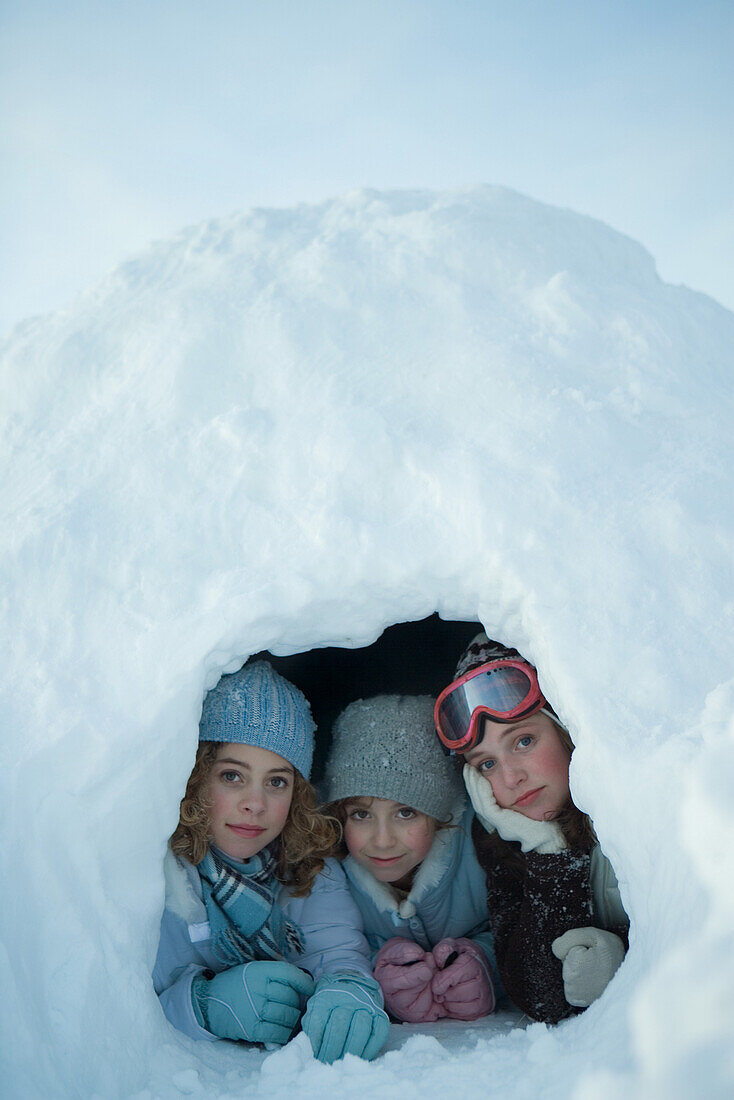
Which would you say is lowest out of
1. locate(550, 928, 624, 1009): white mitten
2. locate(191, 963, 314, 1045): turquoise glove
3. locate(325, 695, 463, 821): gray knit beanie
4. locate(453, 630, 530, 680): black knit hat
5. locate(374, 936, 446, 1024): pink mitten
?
locate(191, 963, 314, 1045): turquoise glove

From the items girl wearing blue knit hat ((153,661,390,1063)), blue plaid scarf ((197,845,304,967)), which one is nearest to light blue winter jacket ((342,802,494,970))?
girl wearing blue knit hat ((153,661,390,1063))

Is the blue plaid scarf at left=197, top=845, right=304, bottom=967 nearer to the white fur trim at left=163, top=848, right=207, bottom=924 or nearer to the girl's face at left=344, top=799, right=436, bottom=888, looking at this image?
the white fur trim at left=163, top=848, right=207, bottom=924

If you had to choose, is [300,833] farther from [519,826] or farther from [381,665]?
[381,665]

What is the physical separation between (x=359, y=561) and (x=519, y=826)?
92 centimetres

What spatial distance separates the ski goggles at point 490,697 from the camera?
208 centimetres

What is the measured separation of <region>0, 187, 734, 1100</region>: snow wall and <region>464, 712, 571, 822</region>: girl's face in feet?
1.51

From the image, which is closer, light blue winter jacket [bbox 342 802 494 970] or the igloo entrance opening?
light blue winter jacket [bbox 342 802 494 970]

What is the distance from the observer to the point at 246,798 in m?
2.05

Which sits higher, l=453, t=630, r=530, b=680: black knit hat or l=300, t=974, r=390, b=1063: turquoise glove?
l=453, t=630, r=530, b=680: black knit hat

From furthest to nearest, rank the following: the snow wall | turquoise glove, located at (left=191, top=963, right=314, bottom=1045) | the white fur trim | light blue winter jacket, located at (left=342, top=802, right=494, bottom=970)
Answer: light blue winter jacket, located at (left=342, top=802, right=494, bottom=970) → the white fur trim → turquoise glove, located at (left=191, top=963, right=314, bottom=1045) → the snow wall

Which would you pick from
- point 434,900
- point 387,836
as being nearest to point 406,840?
point 387,836

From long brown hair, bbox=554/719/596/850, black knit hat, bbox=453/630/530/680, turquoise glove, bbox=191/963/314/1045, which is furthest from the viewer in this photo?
black knit hat, bbox=453/630/530/680

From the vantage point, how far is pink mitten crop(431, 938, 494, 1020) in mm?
2029

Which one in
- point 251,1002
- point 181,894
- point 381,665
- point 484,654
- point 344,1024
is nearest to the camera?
point 344,1024
